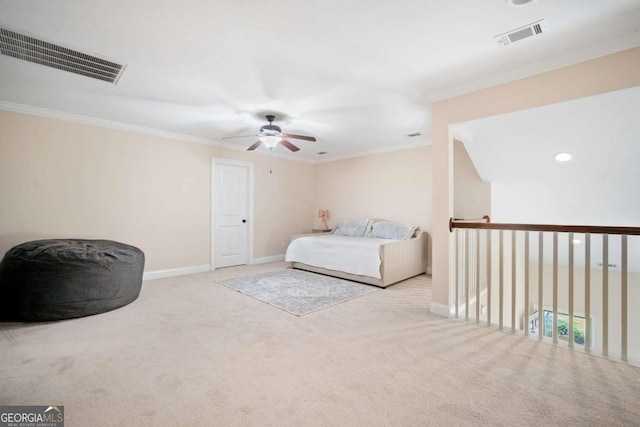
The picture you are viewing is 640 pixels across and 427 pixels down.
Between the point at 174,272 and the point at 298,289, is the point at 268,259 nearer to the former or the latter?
the point at 174,272

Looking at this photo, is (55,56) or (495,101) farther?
(495,101)

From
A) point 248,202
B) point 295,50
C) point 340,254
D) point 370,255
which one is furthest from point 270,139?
point 248,202

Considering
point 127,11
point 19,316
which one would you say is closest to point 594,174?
point 127,11

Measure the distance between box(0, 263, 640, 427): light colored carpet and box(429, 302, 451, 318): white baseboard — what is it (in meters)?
0.15

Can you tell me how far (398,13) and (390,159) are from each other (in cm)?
393

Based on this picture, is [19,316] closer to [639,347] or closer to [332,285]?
[332,285]

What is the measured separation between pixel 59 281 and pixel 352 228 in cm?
450

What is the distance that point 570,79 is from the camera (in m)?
2.39

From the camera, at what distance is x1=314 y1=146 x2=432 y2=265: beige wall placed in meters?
5.25

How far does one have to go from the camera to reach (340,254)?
4645 millimetres

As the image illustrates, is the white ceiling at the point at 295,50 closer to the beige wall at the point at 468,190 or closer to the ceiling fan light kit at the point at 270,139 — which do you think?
the ceiling fan light kit at the point at 270,139

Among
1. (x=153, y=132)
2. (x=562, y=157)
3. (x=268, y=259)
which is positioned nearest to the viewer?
(x=562, y=157)

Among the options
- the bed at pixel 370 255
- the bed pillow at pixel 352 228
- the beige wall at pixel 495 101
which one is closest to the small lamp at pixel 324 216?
the bed pillow at pixel 352 228

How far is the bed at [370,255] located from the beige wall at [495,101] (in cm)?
110
